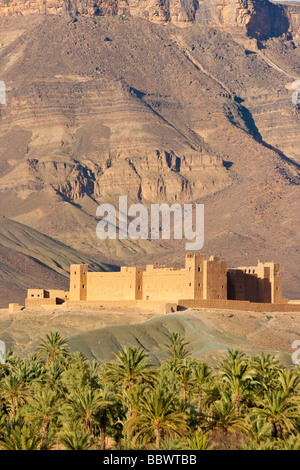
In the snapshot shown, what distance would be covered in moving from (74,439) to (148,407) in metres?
4.65

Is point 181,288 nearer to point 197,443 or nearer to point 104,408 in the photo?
point 104,408

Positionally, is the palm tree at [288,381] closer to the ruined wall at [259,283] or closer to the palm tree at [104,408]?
the palm tree at [104,408]

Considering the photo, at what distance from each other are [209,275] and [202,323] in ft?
28.1

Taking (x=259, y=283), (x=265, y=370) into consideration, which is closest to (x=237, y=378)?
(x=265, y=370)

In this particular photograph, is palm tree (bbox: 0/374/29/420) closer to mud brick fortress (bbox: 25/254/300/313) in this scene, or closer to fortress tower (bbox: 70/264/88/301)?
mud brick fortress (bbox: 25/254/300/313)

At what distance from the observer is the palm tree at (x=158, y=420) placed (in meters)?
53.6

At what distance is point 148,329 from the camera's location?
360ft

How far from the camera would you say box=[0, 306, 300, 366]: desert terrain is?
10356 centimetres

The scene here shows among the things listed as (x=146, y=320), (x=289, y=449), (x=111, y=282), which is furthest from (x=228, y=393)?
(x=111, y=282)

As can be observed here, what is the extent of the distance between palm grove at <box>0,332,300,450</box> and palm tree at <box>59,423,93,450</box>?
0.04 m

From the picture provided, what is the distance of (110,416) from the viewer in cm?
6169

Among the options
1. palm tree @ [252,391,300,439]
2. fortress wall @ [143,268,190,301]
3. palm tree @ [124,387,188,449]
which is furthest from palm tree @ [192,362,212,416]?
fortress wall @ [143,268,190,301]

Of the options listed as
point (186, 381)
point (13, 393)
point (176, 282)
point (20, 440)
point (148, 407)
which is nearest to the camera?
point (20, 440)

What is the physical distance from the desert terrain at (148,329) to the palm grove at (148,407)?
31.1m
